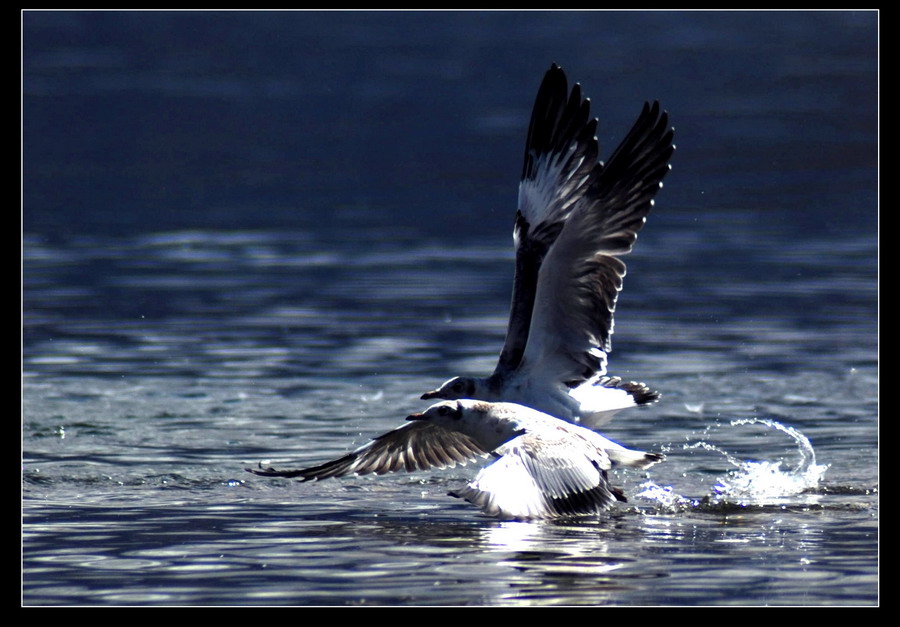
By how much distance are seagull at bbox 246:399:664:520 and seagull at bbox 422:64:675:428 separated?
1.38 ft

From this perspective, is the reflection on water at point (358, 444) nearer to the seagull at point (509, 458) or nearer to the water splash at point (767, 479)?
the water splash at point (767, 479)

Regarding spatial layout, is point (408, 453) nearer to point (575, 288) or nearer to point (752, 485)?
point (575, 288)

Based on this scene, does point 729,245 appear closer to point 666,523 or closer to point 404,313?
point 404,313

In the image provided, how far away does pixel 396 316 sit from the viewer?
15.6 m

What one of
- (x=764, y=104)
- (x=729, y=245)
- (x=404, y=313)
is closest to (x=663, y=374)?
(x=404, y=313)

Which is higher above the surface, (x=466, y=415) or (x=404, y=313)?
(x=404, y=313)

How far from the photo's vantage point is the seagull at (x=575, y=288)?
1050 cm

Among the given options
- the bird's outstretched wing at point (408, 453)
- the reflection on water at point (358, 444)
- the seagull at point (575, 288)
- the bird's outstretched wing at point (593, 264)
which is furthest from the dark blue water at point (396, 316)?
the bird's outstretched wing at point (593, 264)

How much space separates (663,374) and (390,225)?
802cm

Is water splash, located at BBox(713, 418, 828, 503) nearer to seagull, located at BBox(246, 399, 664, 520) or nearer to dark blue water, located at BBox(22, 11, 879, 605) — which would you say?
dark blue water, located at BBox(22, 11, 879, 605)

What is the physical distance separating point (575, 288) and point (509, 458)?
2.08m

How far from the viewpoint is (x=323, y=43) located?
35.4 metres

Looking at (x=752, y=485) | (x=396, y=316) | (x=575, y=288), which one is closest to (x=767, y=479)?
(x=752, y=485)

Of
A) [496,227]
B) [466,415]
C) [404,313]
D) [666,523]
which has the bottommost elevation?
[666,523]
